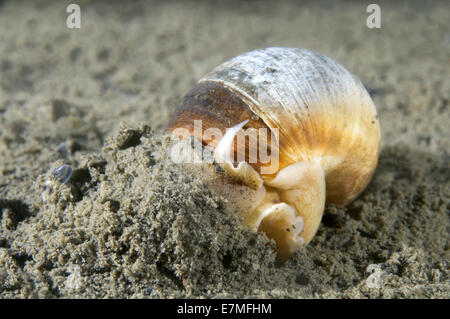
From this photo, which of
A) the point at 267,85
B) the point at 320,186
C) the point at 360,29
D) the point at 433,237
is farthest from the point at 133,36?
the point at 433,237

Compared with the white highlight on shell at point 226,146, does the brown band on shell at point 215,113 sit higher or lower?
higher

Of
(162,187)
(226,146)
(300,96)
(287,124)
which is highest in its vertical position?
(300,96)

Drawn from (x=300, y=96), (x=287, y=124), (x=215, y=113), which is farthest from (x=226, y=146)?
(x=300, y=96)

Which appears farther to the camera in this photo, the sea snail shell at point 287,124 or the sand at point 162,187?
the sea snail shell at point 287,124

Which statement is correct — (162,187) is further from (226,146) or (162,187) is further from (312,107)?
(312,107)

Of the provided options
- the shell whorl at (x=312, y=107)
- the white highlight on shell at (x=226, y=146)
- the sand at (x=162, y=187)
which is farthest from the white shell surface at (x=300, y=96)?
the sand at (x=162, y=187)

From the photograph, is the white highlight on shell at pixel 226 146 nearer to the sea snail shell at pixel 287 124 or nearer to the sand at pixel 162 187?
the sea snail shell at pixel 287 124
